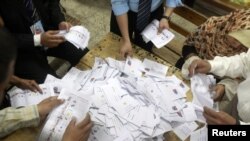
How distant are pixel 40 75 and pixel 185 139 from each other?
1084mm

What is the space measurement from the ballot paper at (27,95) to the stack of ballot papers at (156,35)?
75 cm

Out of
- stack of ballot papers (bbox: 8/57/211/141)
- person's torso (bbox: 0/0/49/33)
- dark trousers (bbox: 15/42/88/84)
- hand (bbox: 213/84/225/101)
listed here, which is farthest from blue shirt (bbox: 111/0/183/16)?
hand (bbox: 213/84/225/101)

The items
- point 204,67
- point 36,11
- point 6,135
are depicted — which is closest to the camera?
point 6,135

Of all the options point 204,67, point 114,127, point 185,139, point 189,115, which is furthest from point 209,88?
point 114,127

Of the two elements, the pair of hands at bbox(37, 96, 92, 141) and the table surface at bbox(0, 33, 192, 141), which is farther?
the table surface at bbox(0, 33, 192, 141)

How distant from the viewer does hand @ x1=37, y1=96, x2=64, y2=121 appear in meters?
1.58

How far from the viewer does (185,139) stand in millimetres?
1639

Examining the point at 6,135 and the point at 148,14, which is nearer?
the point at 6,135

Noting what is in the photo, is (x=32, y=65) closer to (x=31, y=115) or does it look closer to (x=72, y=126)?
(x=31, y=115)

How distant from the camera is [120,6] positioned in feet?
6.79

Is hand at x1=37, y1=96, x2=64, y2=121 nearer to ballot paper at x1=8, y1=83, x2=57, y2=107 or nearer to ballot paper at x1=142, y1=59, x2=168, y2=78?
ballot paper at x1=8, y1=83, x2=57, y2=107

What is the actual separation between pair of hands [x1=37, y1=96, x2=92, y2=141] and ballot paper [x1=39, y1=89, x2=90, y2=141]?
31mm

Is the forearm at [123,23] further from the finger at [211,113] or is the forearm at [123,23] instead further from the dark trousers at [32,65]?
the finger at [211,113]

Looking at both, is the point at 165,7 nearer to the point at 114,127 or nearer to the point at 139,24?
the point at 139,24
